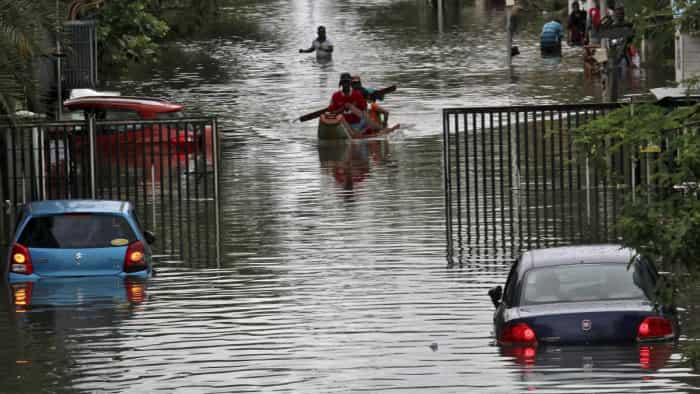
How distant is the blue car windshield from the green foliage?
90.3 feet

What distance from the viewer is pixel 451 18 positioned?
80.5 m

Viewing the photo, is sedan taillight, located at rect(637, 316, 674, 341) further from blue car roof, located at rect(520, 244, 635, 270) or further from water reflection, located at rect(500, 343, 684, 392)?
blue car roof, located at rect(520, 244, 635, 270)

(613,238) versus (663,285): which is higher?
(663,285)

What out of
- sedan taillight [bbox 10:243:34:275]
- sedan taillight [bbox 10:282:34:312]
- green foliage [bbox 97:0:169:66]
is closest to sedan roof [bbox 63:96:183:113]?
green foliage [bbox 97:0:169:66]

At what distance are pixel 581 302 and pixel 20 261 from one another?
26.5ft

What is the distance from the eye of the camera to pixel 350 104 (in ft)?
135

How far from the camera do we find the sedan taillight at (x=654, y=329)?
1586 centimetres

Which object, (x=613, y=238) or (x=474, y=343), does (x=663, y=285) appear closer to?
(x=474, y=343)

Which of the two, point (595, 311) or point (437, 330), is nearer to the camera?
point (595, 311)

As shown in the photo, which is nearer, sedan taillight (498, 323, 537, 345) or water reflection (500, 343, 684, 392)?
water reflection (500, 343, 684, 392)

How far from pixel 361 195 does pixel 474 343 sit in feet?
46.3

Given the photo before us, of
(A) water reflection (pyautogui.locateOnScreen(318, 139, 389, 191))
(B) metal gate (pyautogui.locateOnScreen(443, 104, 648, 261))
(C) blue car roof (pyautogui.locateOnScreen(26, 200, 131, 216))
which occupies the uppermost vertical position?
(C) blue car roof (pyautogui.locateOnScreen(26, 200, 131, 216))

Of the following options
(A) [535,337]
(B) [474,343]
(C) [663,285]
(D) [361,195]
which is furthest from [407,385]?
(D) [361,195]

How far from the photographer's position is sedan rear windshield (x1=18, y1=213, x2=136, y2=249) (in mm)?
21703
